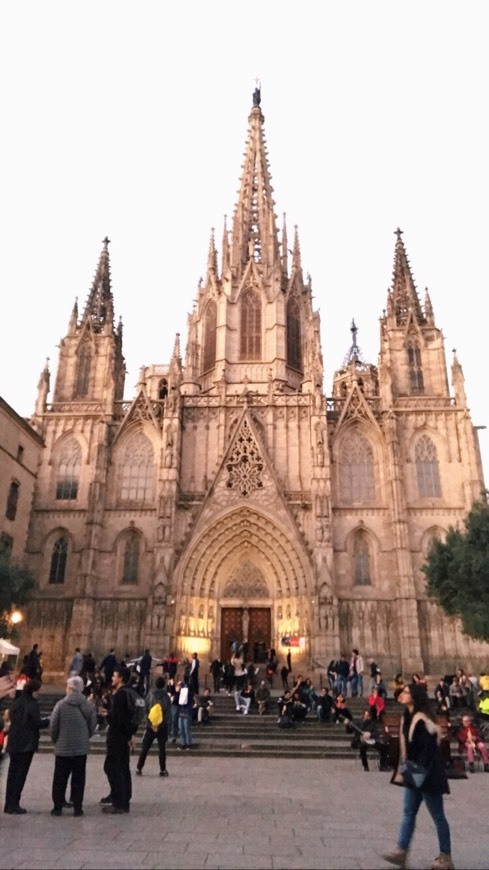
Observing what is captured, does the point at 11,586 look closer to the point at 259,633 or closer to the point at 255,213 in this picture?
the point at 259,633

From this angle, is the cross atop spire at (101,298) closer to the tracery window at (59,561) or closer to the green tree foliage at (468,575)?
the tracery window at (59,561)

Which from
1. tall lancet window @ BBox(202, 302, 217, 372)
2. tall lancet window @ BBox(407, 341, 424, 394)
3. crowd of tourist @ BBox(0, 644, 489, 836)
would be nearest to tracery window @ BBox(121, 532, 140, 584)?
crowd of tourist @ BBox(0, 644, 489, 836)

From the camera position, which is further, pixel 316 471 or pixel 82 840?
pixel 316 471

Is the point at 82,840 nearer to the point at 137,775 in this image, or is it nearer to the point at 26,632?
the point at 137,775

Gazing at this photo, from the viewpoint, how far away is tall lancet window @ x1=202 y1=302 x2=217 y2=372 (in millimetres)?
41031

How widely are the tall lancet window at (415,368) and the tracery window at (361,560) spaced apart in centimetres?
1004

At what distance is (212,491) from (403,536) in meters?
10.5

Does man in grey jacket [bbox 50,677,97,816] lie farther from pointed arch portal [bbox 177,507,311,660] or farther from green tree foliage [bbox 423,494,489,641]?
pointed arch portal [bbox 177,507,311,660]

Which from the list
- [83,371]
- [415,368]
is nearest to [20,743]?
[83,371]

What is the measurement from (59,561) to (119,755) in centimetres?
2672

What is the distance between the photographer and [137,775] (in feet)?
36.3

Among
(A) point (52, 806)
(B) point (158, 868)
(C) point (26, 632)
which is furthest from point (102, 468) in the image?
(B) point (158, 868)

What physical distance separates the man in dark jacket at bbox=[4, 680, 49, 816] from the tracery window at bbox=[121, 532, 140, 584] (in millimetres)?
24911

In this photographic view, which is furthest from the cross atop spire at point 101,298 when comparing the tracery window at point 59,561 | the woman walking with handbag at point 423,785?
the woman walking with handbag at point 423,785
